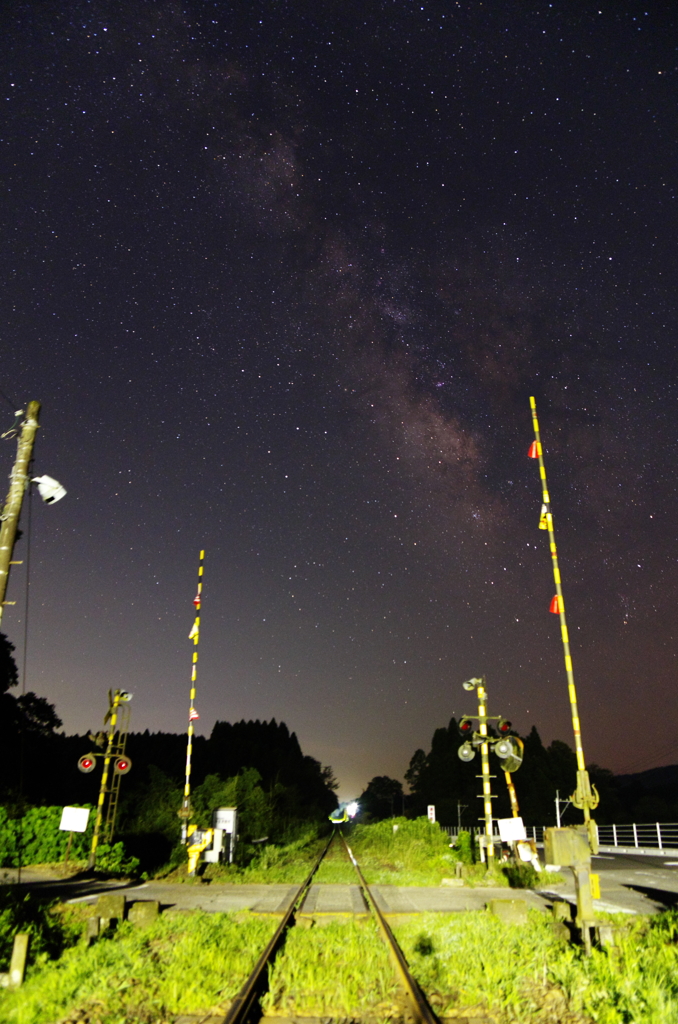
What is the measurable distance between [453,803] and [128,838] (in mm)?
77817

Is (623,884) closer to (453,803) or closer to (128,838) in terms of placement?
(128,838)

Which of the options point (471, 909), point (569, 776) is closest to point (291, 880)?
point (471, 909)

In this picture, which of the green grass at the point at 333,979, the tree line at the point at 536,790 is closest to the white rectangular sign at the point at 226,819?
the green grass at the point at 333,979

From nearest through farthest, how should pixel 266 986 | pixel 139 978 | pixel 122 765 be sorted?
1. pixel 266 986
2. pixel 139 978
3. pixel 122 765

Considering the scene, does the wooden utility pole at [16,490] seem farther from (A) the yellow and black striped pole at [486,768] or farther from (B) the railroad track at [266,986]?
(A) the yellow and black striped pole at [486,768]

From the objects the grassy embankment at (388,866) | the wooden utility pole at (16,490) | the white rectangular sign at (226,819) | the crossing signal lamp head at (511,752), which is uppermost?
the wooden utility pole at (16,490)

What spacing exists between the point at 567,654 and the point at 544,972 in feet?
18.8

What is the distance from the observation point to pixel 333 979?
774 cm

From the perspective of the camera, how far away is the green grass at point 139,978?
6.83 metres

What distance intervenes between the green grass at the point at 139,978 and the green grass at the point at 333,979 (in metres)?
0.50

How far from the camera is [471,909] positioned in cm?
1270

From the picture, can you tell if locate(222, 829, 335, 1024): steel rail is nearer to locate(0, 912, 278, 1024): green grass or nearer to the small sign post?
locate(0, 912, 278, 1024): green grass

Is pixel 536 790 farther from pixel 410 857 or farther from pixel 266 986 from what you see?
pixel 266 986

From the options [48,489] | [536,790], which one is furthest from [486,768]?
[536,790]
